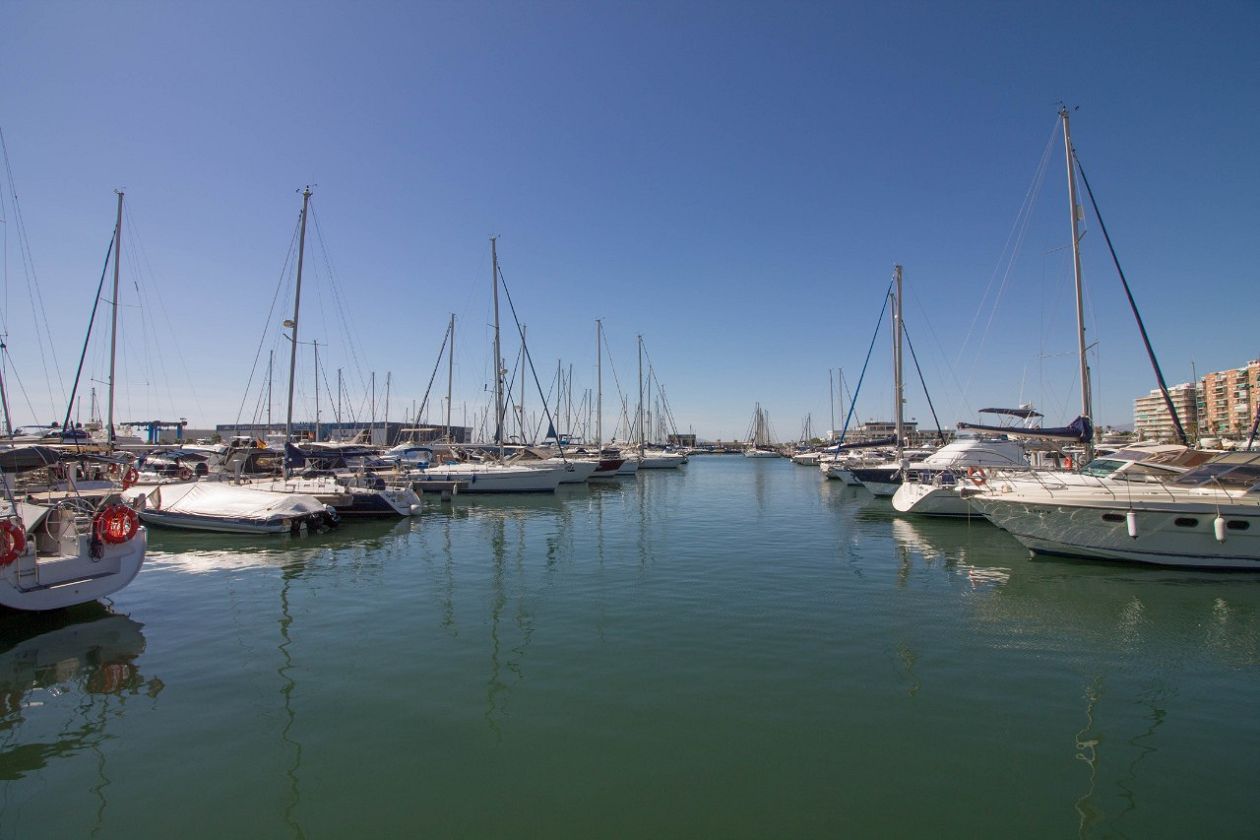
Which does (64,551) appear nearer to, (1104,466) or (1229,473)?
(1229,473)

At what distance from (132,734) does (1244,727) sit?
509 inches

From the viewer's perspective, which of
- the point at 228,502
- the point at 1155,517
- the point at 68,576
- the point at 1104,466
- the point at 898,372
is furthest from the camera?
the point at 898,372

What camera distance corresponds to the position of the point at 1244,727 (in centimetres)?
738

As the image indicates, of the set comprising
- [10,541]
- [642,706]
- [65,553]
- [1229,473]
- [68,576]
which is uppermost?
[1229,473]

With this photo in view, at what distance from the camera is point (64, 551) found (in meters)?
12.0

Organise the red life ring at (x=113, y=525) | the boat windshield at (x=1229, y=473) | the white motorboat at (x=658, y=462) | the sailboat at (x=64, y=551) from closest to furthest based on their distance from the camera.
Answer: the sailboat at (x=64, y=551)
the red life ring at (x=113, y=525)
the boat windshield at (x=1229, y=473)
the white motorboat at (x=658, y=462)

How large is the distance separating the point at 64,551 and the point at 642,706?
11.6m

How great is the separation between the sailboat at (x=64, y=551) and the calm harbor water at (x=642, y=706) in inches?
29.3

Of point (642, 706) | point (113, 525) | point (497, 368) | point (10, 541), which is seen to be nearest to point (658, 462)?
point (497, 368)

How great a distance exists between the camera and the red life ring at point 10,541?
10.4m

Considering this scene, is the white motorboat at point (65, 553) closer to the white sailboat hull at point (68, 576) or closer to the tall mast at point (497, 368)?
the white sailboat hull at point (68, 576)

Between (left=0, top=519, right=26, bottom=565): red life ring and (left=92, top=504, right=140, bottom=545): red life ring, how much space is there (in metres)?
1.19

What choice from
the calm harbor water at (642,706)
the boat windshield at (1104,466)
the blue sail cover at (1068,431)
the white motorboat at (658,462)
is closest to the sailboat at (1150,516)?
the calm harbor water at (642,706)

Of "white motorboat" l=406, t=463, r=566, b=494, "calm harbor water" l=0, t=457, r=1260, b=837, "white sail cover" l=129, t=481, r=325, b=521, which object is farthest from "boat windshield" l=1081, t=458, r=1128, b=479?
"white motorboat" l=406, t=463, r=566, b=494
